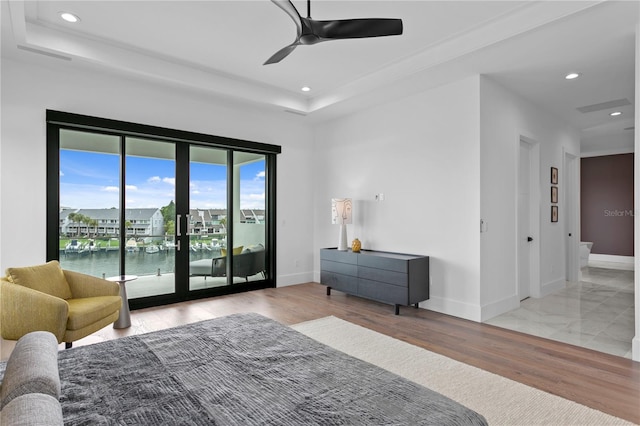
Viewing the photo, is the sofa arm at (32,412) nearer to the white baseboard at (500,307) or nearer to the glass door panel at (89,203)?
the glass door panel at (89,203)

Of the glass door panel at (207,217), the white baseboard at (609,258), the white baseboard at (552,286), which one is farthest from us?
the white baseboard at (609,258)

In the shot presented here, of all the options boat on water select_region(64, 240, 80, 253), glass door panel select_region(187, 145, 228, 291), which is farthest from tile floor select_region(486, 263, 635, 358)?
boat on water select_region(64, 240, 80, 253)

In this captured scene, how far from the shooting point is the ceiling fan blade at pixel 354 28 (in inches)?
98.7

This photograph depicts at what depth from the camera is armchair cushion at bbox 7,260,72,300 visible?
303 cm

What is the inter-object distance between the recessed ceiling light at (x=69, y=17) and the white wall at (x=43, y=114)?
0.60 metres

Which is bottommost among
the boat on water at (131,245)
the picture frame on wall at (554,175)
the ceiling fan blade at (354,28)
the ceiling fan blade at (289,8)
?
the boat on water at (131,245)

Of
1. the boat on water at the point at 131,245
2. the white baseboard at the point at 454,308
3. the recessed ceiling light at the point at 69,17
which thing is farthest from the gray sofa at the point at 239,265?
the recessed ceiling light at the point at 69,17

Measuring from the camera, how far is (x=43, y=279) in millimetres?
3174

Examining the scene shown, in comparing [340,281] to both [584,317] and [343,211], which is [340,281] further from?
[584,317]

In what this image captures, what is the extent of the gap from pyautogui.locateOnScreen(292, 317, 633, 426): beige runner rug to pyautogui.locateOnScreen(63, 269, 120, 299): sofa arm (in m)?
2.04

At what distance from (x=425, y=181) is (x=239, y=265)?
3042mm

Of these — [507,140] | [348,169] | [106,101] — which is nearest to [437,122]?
[507,140]

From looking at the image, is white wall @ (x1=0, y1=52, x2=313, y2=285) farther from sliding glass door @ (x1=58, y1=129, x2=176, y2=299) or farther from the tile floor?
the tile floor

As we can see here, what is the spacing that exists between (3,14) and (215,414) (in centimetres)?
368
